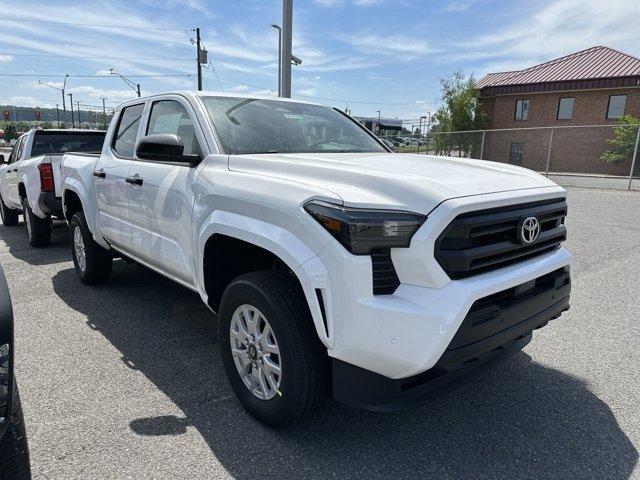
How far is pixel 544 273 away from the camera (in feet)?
8.52

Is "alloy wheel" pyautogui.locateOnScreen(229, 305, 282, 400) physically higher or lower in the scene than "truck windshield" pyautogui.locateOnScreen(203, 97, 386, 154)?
lower

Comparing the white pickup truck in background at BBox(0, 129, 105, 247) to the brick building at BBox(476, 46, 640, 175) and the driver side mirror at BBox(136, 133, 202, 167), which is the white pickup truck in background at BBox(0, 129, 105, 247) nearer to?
the driver side mirror at BBox(136, 133, 202, 167)

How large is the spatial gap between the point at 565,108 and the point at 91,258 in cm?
3089

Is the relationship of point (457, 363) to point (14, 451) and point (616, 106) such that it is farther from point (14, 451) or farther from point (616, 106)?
point (616, 106)

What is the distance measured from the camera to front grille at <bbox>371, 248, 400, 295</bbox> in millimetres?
2127

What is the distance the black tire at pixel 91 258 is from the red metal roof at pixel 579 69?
2964 cm

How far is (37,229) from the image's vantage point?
7.35m

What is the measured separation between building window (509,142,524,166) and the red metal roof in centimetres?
460

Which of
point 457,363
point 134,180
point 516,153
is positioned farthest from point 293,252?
point 516,153

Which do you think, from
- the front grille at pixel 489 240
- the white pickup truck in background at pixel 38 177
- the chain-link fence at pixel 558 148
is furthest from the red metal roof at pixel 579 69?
the front grille at pixel 489 240

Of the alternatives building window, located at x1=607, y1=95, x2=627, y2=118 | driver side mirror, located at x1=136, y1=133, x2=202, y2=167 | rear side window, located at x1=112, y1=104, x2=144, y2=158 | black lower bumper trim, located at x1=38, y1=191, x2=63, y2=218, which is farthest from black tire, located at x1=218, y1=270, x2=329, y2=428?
building window, located at x1=607, y1=95, x2=627, y2=118

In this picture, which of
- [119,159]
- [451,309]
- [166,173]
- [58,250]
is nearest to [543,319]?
[451,309]

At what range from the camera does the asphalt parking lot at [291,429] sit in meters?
2.41

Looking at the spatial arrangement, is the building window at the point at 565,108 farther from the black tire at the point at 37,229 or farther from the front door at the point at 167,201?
the front door at the point at 167,201
